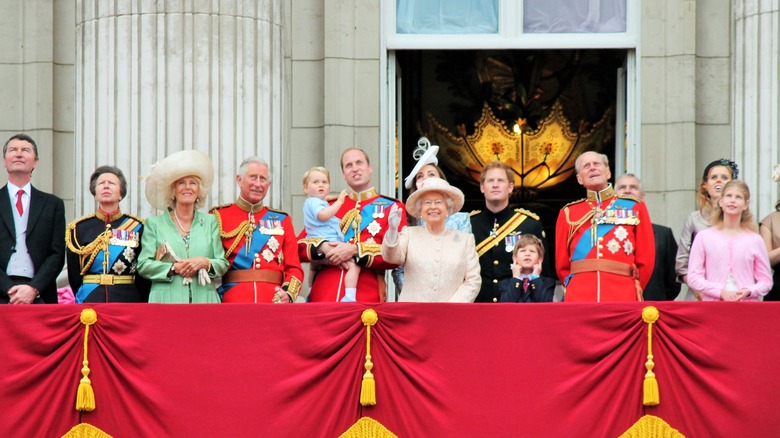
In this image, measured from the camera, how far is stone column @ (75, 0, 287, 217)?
537 inches

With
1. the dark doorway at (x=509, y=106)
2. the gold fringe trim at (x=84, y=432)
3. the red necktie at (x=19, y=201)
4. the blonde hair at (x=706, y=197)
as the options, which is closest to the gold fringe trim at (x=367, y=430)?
the gold fringe trim at (x=84, y=432)

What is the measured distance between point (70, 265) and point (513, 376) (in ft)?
10.3

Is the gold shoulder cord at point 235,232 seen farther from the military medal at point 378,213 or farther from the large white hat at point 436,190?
the large white hat at point 436,190

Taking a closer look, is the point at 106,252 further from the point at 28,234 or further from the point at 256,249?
the point at 256,249

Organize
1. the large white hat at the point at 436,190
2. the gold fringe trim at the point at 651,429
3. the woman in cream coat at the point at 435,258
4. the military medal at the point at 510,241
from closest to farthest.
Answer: the gold fringe trim at the point at 651,429 < the woman in cream coat at the point at 435,258 < the large white hat at the point at 436,190 < the military medal at the point at 510,241

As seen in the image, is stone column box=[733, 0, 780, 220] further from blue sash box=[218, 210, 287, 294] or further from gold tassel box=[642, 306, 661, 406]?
blue sash box=[218, 210, 287, 294]

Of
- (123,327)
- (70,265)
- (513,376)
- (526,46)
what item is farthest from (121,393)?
(526,46)

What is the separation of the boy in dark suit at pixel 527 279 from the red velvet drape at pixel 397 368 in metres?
0.82

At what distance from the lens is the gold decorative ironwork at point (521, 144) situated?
62.0 feet

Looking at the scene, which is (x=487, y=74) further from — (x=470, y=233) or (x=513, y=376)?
(x=513, y=376)

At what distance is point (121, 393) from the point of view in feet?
35.1

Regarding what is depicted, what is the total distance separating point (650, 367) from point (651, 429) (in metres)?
0.38

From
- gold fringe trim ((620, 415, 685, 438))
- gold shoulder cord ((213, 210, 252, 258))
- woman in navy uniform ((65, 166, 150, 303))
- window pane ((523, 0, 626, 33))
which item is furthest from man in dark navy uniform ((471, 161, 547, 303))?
window pane ((523, 0, 626, 33))

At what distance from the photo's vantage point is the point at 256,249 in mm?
11547
